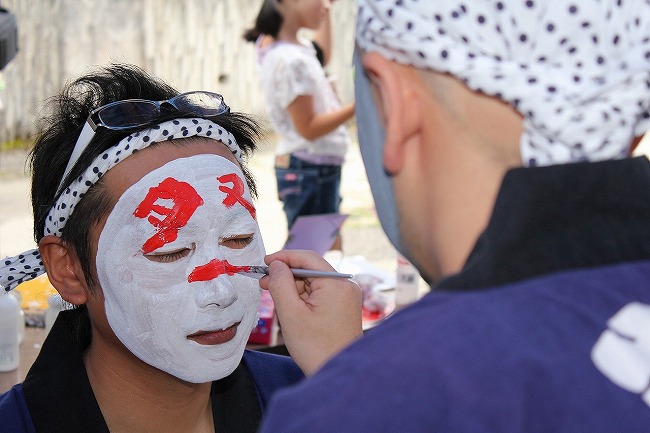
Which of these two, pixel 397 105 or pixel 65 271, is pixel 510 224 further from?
pixel 65 271

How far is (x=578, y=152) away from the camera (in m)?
0.75

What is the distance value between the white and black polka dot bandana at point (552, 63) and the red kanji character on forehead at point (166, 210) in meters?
0.87

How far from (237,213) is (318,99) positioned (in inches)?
79.7

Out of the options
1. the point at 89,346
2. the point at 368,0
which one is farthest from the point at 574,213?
the point at 89,346

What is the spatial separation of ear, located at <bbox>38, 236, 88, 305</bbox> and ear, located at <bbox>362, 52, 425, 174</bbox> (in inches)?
37.2

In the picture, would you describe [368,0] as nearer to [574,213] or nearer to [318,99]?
[574,213]

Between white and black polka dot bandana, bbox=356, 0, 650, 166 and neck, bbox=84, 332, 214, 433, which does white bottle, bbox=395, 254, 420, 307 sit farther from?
white and black polka dot bandana, bbox=356, 0, 650, 166

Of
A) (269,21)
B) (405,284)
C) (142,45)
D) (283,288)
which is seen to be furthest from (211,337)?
Answer: (142,45)


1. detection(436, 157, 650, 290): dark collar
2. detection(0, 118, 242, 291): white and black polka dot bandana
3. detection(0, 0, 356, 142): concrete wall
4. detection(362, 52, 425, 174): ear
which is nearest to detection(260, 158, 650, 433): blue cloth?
detection(436, 157, 650, 290): dark collar

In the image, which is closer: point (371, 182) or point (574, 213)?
point (574, 213)

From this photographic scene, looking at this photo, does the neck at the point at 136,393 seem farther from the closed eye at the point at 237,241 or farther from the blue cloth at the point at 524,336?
the blue cloth at the point at 524,336

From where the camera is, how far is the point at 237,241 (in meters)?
1.63

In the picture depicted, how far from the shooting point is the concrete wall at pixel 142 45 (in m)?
7.14


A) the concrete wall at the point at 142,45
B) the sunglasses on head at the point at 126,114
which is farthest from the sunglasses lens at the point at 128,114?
the concrete wall at the point at 142,45
